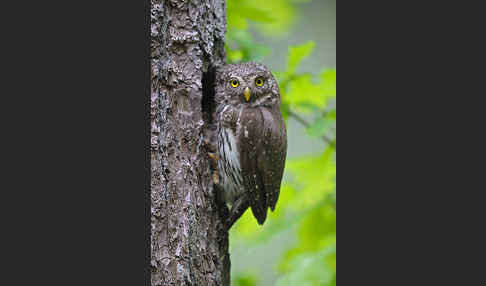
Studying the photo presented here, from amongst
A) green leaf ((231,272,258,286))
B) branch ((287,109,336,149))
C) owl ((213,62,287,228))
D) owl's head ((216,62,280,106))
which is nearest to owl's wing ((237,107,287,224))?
owl ((213,62,287,228))

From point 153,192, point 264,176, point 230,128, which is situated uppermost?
point 230,128

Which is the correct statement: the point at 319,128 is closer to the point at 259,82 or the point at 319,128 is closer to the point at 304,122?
the point at 304,122

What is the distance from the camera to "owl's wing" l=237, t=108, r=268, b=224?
3.39 m

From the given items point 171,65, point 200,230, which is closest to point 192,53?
point 171,65

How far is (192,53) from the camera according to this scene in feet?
10.3

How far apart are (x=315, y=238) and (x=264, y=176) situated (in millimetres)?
1387

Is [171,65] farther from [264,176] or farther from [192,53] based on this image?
[264,176]

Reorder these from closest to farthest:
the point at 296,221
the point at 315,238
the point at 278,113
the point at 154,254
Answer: the point at 154,254
the point at 278,113
the point at 296,221
the point at 315,238

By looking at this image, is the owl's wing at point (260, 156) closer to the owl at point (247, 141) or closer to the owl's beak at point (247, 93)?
the owl at point (247, 141)

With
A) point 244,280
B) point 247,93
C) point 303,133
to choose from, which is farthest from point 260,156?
point 244,280

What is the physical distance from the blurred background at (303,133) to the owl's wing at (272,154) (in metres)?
0.27

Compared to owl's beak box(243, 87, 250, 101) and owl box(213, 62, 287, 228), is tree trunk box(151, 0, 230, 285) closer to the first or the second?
owl box(213, 62, 287, 228)

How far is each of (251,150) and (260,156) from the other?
85 millimetres

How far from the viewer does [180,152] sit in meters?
3.07
